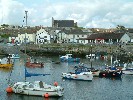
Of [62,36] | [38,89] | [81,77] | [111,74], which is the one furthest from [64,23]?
[38,89]

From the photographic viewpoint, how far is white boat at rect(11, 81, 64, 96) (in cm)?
4012

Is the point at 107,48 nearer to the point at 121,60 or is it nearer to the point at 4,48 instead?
the point at 121,60

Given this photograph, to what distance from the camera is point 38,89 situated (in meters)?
40.5

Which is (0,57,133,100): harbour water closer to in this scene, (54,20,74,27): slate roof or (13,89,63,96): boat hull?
(13,89,63,96): boat hull

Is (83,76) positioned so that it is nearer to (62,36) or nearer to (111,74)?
(111,74)

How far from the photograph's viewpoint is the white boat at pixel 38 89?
4012cm

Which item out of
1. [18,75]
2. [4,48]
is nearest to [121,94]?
[18,75]

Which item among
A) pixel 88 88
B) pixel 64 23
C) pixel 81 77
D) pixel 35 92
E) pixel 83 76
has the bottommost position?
pixel 88 88

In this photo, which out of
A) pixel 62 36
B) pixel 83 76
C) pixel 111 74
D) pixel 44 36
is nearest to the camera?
pixel 83 76

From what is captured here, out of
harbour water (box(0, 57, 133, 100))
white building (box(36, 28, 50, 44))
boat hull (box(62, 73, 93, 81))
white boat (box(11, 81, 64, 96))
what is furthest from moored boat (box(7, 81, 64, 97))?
white building (box(36, 28, 50, 44))

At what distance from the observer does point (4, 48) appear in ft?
345

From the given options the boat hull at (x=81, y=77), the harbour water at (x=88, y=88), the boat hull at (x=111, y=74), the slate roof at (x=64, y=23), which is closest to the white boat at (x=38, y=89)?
the harbour water at (x=88, y=88)

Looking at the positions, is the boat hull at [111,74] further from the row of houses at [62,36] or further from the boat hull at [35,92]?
the row of houses at [62,36]

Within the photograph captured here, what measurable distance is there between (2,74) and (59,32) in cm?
7835
